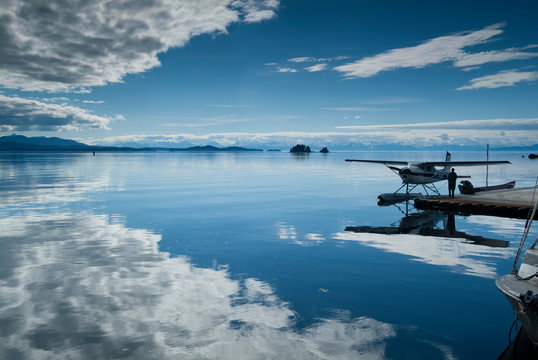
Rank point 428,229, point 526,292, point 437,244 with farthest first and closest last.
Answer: point 428,229, point 437,244, point 526,292

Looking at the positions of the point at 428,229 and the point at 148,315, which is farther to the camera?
the point at 428,229

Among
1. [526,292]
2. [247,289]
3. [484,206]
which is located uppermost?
[526,292]

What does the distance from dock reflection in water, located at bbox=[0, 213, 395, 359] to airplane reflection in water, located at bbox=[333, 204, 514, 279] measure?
676cm

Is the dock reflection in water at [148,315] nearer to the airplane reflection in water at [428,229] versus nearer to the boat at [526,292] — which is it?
the boat at [526,292]

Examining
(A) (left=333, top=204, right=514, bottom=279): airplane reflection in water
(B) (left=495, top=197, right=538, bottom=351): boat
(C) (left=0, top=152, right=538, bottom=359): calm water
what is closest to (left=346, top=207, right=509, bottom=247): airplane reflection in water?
(A) (left=333, top=204, right=514, bottom=279): airplane reflection in water

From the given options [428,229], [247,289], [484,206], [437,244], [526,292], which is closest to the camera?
[526,292]

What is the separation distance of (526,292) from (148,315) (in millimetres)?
8593

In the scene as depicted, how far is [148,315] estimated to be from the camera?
9148mm

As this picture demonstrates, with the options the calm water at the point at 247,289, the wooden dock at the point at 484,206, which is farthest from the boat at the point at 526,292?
the wooden dock at the point at 484,206

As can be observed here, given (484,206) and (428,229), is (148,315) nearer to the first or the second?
(428,229)

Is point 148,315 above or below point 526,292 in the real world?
below

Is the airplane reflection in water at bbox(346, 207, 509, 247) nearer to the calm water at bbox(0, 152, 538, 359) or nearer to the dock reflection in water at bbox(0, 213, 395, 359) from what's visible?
the calm water at bbox(0, 152, 538, 359)

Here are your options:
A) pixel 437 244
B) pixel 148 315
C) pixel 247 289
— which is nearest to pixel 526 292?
pixel 247 289

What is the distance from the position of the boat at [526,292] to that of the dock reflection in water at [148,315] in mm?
2648
